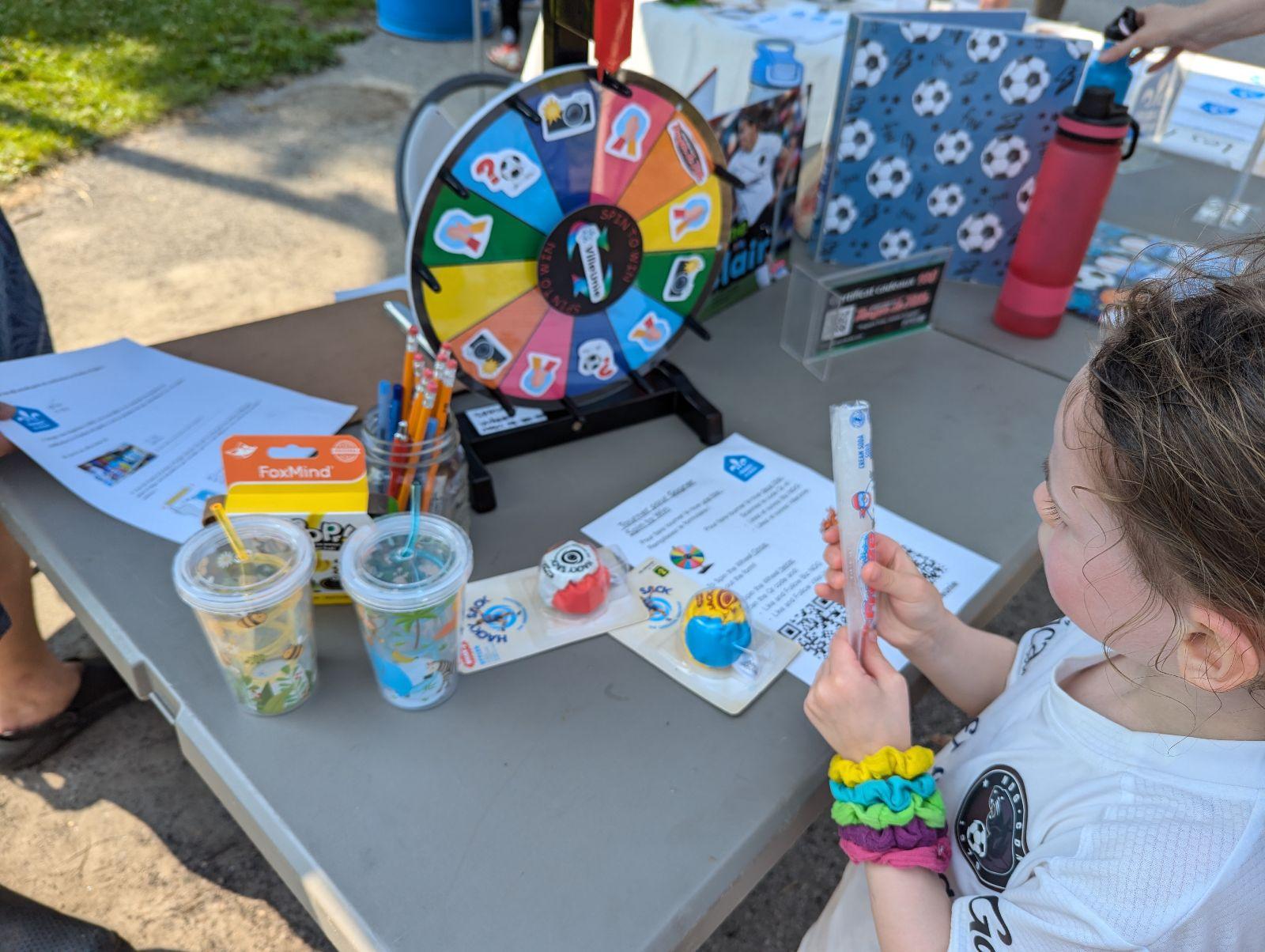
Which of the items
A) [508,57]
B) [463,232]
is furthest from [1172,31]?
[508,57]

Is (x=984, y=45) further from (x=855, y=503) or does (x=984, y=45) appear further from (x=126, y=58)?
(x=126, y=58)

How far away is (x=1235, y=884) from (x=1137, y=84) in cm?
136

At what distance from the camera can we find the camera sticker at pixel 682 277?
3.10 ft

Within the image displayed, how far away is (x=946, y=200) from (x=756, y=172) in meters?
0.31

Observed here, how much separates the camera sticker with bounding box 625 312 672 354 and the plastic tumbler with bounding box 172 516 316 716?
39 centimetres

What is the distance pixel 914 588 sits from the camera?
71 centimetres

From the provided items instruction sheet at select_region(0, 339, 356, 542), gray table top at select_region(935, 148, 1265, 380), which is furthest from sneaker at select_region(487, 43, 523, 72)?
instruction sheet at select_region(0, 339, 356, 542)

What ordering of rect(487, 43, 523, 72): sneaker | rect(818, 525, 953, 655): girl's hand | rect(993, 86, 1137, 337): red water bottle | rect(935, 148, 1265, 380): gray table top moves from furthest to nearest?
rect(487, 43, 523, 72): sneaker < rect(935, 148, 1265, 380): gray table top < rect(993, 86, 1137, 337): red water bottle < rect(818, 525, 953, 655): girl's hand

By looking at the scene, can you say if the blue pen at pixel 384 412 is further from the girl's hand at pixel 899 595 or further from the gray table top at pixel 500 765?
the girl's hand at pixel 899 595

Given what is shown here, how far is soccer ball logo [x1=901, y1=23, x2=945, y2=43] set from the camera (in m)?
1.13

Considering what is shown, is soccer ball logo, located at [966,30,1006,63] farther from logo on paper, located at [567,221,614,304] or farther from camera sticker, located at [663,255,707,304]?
logo on paper, located at [567,221,614,304]

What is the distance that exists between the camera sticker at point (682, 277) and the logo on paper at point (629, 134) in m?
0.13

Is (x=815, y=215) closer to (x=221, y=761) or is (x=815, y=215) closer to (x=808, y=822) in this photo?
(x=808, y=822)

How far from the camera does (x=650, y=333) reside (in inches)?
37.9
